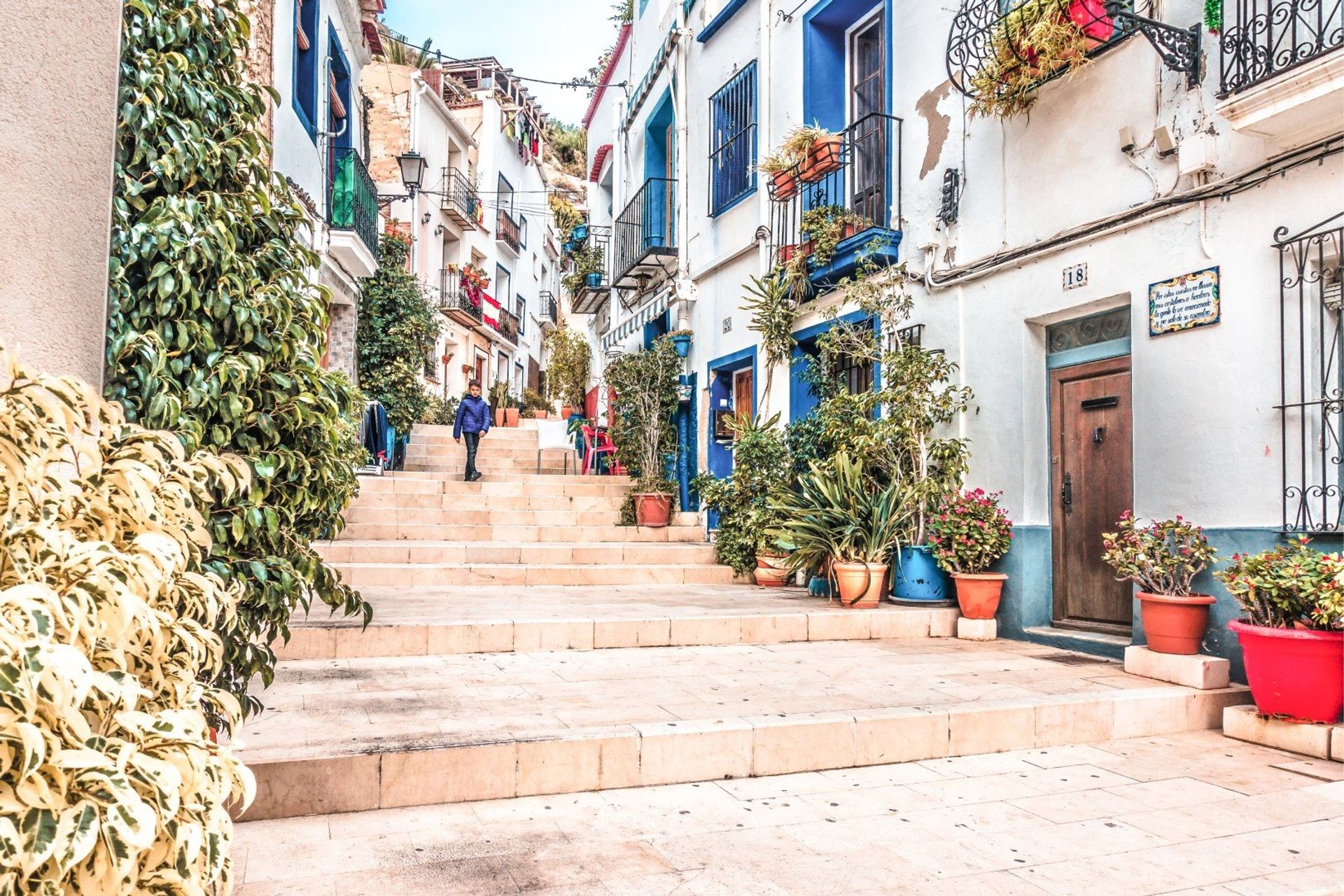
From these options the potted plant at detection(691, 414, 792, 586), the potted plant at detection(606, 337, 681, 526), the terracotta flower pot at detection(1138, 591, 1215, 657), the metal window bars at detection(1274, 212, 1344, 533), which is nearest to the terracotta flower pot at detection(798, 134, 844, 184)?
the potted plant at detection(691, 414, 792, 586)

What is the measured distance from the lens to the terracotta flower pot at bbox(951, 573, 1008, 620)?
23.5 feet

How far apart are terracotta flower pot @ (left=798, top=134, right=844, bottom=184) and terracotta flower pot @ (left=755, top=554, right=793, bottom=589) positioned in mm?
3752

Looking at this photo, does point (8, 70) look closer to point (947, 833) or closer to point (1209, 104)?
point (947, 833)

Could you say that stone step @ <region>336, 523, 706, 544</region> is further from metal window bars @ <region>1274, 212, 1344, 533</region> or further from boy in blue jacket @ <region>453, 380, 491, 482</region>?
→ metal window bars @ <region>1274, 212, 1344, 533</region>

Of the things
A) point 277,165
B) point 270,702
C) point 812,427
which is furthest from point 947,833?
point 277,165

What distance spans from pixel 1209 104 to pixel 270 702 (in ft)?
20.5

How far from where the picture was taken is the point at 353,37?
1294cm

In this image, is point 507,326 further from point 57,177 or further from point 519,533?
point 57,177

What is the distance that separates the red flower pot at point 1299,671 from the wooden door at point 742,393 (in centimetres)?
673

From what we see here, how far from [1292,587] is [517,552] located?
6.57 metres

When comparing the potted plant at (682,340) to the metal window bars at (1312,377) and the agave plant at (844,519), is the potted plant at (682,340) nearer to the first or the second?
the agave plant at (844,519)

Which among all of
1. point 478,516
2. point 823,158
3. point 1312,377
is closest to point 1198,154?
point 1312,377

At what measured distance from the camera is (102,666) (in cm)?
197

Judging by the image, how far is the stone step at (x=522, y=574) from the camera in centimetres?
828
